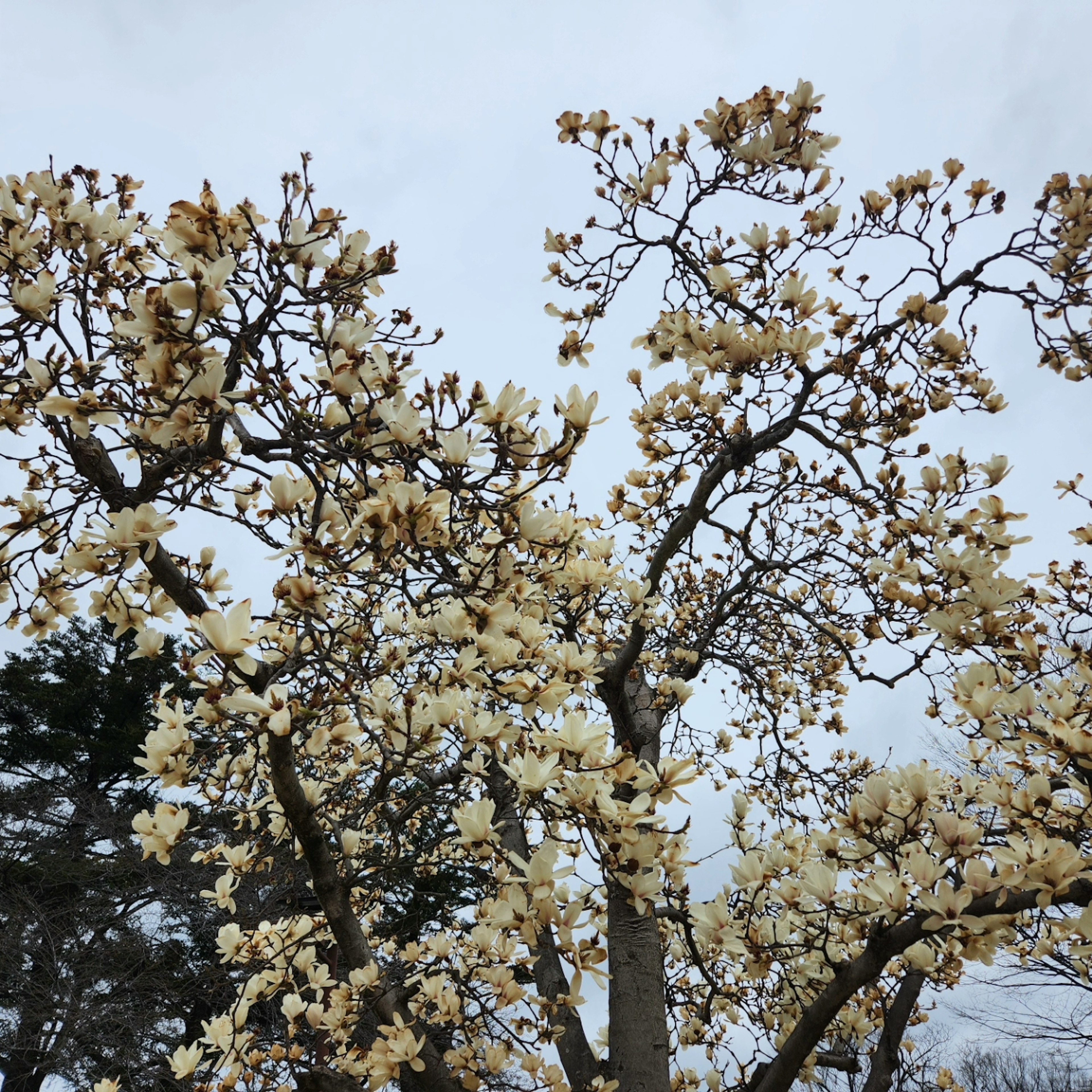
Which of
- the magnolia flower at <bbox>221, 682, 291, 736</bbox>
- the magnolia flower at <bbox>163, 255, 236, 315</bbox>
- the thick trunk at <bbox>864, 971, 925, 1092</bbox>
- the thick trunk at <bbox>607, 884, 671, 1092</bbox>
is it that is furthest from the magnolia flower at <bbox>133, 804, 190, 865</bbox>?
the thick trunk at <bbox>864, 971, 925, 1092</bbox>

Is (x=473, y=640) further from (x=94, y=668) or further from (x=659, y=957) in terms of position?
(x=94, y=668)

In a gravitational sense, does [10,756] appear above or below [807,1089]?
above

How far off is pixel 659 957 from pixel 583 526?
2158 mm

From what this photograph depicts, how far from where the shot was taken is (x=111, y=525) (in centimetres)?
165

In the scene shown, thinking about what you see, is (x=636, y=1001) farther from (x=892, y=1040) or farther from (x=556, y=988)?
(x=892, y=1040)

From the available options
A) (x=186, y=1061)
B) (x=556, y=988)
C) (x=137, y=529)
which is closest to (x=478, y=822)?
(x=137, y=529)

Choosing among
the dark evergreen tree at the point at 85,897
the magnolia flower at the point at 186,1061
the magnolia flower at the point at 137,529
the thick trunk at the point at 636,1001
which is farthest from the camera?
the dark evergreen tree at the point at 85,897

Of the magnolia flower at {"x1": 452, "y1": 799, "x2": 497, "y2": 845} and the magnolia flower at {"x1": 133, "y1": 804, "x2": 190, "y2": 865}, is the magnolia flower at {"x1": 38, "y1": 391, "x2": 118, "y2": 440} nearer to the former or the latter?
the magnolia flower at {"x1": 133, "y1": 804, "x2": 190, "y2": 865}

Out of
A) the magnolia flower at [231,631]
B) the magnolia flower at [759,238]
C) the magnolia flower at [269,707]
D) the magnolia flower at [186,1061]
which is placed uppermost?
the magnolia flower at [759,238]

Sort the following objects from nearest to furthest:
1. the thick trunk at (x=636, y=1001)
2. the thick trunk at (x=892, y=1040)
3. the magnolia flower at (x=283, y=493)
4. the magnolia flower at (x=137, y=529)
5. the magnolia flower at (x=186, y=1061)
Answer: the magnolia flower at (x=137, y=529)
the magnolia flower at (x=283, y=493)
the magnolia flower at (x=186, y=1061)
the thick trunk at (x=636, y=1001)
the thick trunk at (x=892, y=1040)

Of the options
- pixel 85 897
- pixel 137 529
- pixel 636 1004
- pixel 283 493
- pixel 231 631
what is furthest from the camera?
pixel 85 897

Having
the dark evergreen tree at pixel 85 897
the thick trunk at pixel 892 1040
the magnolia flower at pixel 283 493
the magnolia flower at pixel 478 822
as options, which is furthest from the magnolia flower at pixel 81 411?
the dark evergreen tree at pixel 85 897

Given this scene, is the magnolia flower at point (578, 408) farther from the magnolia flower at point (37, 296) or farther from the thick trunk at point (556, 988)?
the thick trunk at point (556, 988)

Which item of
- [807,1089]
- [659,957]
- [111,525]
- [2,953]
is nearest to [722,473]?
[659,957]
